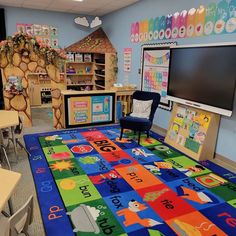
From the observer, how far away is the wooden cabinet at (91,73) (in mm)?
6707

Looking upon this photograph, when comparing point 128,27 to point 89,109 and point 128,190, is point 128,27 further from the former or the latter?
point 128,190

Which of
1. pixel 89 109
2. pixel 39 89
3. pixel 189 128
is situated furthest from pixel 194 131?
pixel 39 89

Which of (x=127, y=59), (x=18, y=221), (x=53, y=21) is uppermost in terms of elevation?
(x=53, y=21)

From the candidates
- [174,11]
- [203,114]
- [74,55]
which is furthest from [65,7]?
[203,114]

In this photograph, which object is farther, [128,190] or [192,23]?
[192,23]

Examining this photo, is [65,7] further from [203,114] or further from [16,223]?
[16,223]

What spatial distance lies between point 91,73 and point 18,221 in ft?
20.5

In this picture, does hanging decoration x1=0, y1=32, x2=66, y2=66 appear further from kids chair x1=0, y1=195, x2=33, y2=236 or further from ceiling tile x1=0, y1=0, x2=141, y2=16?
kids chair x1=0, y1=195, x2=33, y2=236

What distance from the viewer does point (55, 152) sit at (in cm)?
374

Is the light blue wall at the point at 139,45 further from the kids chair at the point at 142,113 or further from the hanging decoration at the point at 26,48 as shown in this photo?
the hanging decoration at the point at 26,48

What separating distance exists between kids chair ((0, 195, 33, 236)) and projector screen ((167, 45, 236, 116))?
274cm

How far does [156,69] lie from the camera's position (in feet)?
16.1

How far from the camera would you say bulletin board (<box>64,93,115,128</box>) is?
4.98 m

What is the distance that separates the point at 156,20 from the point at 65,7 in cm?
277
